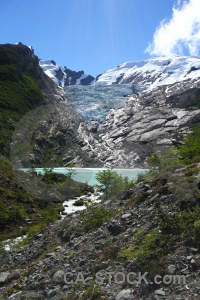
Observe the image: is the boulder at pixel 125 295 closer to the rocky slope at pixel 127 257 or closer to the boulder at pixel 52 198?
the rocky slope at pixel 127 257

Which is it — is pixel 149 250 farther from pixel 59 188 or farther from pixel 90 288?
pixel 59 188

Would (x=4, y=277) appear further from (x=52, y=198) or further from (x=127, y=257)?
(x=52, y=198)

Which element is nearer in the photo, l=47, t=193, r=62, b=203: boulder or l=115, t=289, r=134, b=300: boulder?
l=115, t=289, r=134, b=300: boulder

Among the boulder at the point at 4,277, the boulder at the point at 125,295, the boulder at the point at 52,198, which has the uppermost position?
the boulder at the point at 125,295

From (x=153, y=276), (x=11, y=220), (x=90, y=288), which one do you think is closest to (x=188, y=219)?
(x=153, y=276)

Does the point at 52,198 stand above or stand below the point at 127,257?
below

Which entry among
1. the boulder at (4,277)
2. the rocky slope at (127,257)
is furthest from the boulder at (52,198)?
the boulder at (4,277)

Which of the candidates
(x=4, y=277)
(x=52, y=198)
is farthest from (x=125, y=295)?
(x=52, y=198)

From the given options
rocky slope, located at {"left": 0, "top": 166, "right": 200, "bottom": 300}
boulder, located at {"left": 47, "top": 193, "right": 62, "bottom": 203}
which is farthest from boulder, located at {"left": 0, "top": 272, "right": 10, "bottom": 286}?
boulder, located at {"left": 47, "top": 193, "right": 62, "bottom": 203}

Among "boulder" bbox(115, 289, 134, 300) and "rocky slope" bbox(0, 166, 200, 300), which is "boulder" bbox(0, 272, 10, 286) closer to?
"rocky slope" bbox(0, 166, 200, 300)

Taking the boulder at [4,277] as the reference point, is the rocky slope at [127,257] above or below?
above

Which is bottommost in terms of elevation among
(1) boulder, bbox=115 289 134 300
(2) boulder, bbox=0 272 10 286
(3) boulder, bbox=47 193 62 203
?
(3) boulder, bbox=47 193 62 203
